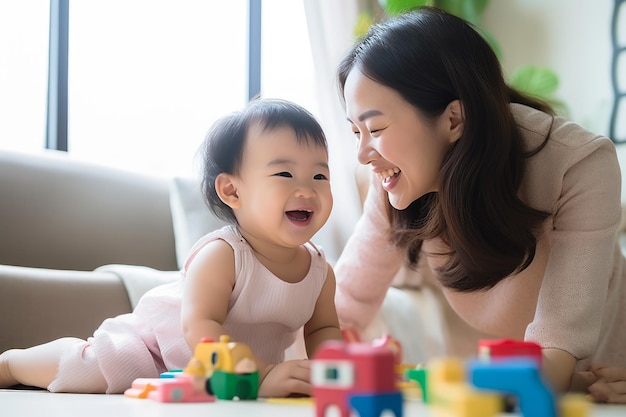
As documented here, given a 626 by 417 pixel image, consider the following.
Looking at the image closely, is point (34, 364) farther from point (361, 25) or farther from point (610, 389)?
point (361, 25)

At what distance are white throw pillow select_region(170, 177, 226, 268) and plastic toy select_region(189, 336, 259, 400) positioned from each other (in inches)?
42.4

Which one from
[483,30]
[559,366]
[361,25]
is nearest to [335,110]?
[361,25]

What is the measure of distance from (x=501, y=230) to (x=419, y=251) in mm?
332

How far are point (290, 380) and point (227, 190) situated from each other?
0.43m

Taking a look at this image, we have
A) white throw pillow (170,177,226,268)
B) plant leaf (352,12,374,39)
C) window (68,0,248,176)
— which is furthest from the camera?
window (68,0,248,176)

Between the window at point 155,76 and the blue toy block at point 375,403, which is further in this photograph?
the window at point 155,76

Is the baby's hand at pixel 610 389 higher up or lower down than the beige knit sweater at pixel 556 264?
lower down

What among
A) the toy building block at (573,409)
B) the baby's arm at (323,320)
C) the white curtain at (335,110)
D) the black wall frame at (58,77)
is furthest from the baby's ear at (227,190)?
the black wall frame at (58,77)

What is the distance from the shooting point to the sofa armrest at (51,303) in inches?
60.1

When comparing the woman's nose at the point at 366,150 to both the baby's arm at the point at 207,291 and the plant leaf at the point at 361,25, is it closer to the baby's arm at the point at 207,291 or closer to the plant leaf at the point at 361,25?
the baby's arm at the point at 207,291

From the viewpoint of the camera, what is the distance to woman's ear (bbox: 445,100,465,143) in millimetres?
1307

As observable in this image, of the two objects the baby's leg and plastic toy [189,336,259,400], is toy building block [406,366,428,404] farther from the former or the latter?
the baby's leg

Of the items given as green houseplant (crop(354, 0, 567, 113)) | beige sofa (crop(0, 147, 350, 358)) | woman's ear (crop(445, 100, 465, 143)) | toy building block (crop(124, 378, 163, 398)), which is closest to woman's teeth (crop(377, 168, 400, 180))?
woman's ear (crop(445, 100, 465, 143))

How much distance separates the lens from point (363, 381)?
1.93ft
